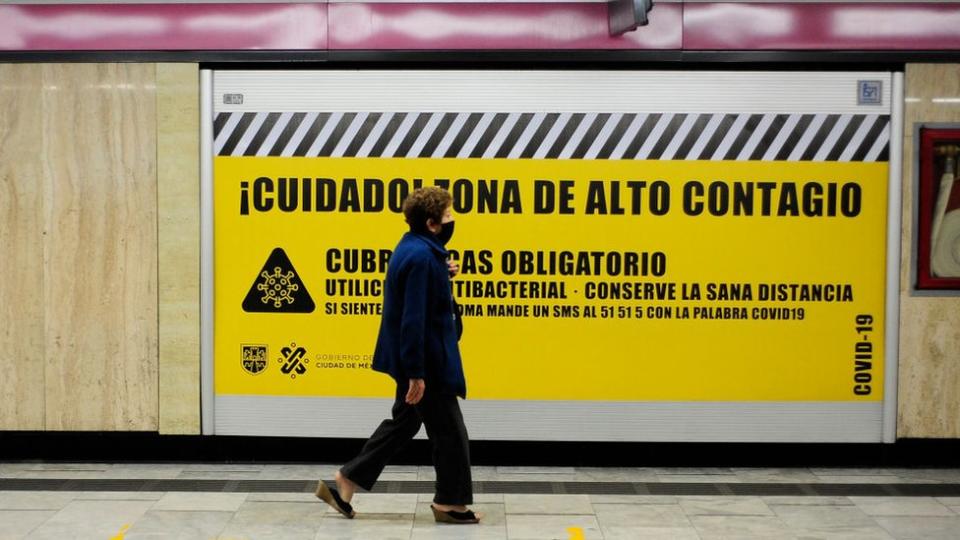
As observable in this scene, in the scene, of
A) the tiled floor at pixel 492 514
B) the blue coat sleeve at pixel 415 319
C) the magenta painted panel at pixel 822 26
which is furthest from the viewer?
the magenta painted panel at pixel 822 26

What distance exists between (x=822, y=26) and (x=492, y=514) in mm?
3496

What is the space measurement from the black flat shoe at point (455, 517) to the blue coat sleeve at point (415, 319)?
771mm

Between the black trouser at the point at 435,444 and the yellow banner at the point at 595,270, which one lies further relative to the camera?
the yellow banner at the point at 595,270

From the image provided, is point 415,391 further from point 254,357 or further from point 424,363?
point 254,357

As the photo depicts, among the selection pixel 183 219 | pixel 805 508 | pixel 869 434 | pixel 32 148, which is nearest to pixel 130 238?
pixel 183 219

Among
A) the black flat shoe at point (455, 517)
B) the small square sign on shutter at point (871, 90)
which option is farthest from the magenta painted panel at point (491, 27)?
the black flat shoe at point (455, 517)

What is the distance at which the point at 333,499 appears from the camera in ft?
19.3

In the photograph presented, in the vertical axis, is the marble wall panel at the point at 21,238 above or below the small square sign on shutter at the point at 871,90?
below

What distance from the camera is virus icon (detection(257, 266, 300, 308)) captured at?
7.00 metres

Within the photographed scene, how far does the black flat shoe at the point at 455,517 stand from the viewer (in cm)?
580

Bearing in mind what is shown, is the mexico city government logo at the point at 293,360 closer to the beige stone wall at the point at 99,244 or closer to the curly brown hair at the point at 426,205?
the beige stone wall at the point at 99,244

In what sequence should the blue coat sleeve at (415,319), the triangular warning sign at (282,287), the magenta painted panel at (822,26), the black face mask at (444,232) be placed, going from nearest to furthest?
the blue coat sleeve at (415,319) → the black face mask at (444,232) → the magenta painted panel at (822,26) → the triangular warning sign at (282,287)

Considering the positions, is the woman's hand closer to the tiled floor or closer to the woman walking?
the woman walking

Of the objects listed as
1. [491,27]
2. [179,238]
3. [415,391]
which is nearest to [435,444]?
[415,391]
